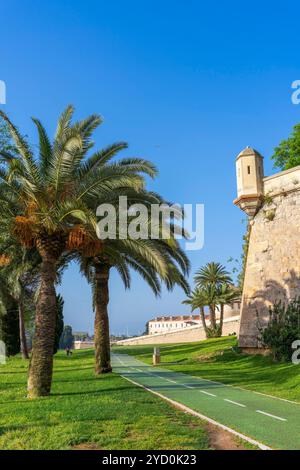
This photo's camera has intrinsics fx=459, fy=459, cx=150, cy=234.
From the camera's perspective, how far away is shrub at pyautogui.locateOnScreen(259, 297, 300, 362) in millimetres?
20359

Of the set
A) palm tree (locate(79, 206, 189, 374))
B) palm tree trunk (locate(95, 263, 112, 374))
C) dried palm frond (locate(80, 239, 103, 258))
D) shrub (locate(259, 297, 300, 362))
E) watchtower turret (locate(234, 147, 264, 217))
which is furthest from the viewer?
watchtower turret (locate(234, 147, 264, 217))

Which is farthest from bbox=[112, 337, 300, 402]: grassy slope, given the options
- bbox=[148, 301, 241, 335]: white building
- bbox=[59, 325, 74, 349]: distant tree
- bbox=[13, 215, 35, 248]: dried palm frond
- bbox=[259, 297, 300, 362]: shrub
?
bbox=[59, 325, 74, 349]: distant tree

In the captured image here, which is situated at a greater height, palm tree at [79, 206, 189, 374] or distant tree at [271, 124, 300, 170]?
distant tree at [271, 124, 300, 170]

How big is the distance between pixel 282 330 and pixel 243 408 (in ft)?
35.5

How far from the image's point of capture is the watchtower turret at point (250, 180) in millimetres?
24891

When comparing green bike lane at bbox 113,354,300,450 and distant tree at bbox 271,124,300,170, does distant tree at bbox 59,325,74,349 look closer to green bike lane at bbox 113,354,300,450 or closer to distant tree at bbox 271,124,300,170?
distant tree at bbox 271,124,300,170

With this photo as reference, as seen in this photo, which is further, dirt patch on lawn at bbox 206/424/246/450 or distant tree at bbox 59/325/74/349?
distant tree at bbox 59/325/74/349

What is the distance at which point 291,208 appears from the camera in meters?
23.4

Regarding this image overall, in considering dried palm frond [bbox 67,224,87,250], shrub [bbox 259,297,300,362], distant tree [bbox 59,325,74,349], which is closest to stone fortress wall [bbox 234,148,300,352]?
shrub [bbox 259,297,300,362]

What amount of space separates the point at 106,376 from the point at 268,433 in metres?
11.7

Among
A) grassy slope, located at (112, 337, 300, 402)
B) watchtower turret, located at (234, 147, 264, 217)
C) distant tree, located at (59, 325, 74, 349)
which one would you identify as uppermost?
watchtower turret, located at (234, 147, 264, 217)

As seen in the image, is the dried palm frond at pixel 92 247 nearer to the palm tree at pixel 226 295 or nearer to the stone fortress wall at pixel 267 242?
the stone fortress wall at pixel 267 242

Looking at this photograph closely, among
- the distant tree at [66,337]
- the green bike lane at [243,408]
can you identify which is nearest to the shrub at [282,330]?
the green bike lane at [243,408]

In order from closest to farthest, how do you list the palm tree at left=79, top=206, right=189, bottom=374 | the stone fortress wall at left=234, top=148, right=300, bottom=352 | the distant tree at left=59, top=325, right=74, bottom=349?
the palm tree at left=79, top=206, right=189, bottom=374
the stone fortress wall at left=234, top=148, right=300, bottom=352
the distant tree at left=59, top=325, right=74, bottom=349
